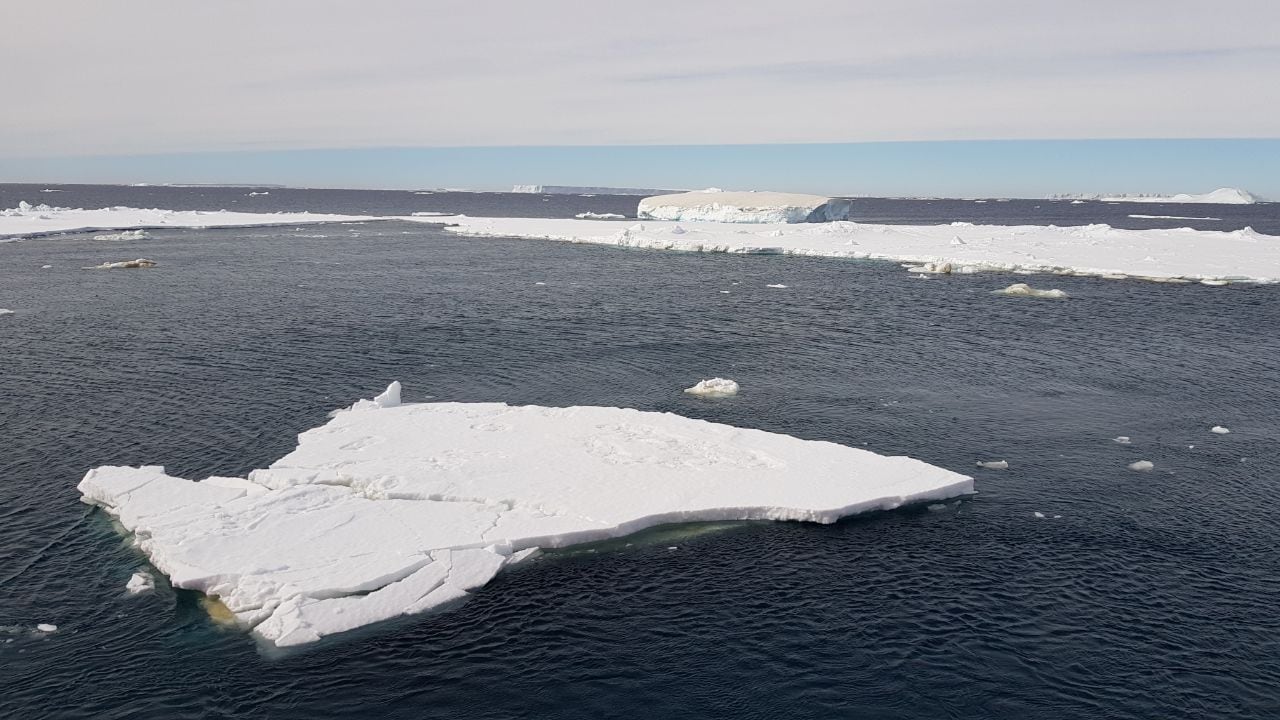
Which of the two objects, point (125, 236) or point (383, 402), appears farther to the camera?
point (125, 236)

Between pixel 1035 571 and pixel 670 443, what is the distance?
10.4 meters

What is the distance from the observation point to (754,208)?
4828 inches

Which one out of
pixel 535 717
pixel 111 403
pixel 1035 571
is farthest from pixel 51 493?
pixel 1035 571

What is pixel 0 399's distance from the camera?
30656 millimetres

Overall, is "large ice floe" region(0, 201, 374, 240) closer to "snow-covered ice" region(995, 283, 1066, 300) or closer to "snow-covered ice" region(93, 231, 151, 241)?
"snow-covered ice" region(93, 231, 151, 241)

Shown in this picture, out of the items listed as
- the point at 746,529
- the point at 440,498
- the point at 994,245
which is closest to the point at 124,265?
the point at 440,498

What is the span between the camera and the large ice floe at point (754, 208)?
4771 inches

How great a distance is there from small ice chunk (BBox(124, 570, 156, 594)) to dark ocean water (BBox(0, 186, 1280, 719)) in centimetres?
32

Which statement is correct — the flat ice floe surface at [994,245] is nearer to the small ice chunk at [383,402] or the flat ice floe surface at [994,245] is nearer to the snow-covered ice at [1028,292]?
the snow-covered ice at [1028,292]

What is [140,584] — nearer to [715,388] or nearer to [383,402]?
[383,402]

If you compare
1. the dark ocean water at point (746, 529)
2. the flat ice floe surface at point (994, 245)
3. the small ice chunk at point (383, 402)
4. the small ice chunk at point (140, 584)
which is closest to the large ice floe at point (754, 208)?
the flat ice floe surface at point (994, 245)

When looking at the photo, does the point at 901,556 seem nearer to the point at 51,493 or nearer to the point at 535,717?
the point at 535,717

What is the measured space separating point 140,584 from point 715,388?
1995cm

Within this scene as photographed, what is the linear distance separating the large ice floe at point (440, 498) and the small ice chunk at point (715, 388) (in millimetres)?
4653
